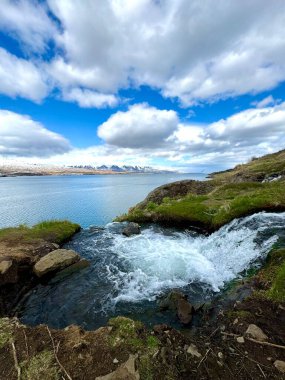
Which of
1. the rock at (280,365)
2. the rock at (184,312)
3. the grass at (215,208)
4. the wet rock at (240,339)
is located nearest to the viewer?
the rock at (280,365)

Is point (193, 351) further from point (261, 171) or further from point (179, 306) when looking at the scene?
point (261, 171)

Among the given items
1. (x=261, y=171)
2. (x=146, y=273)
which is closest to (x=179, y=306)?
(x=146, y=273)

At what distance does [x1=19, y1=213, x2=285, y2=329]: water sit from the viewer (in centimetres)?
1145

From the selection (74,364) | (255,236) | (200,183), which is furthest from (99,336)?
(200,183)

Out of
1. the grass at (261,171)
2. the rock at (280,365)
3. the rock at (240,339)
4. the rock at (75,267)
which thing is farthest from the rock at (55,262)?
the grass at (261,171)

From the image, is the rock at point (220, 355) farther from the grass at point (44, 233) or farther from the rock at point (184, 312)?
the grass at point (44, 233)

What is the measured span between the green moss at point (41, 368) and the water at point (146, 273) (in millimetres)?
3722

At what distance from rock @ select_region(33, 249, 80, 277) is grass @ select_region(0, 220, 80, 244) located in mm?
4589

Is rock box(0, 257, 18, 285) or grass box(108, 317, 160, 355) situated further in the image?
rock box(0, 257, 18, 285)

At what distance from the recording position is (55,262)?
15844mm

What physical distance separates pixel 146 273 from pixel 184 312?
5204 millimetres

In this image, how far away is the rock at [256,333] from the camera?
24.3ft

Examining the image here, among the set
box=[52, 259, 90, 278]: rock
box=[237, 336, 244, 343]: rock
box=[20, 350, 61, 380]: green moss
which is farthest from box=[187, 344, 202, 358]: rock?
box=[52, 259, 90, 278]: rock

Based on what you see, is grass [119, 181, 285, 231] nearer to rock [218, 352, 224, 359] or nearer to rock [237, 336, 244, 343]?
rock [237, 336, 244, 343]
